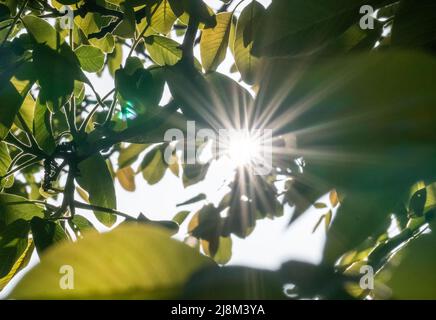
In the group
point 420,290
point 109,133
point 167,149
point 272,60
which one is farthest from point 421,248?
point 167,149

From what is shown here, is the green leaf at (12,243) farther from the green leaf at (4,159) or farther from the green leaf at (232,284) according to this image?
the green leaf at (232,284)

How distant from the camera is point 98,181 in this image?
1.34 m

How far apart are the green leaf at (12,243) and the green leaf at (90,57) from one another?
1.46 ft

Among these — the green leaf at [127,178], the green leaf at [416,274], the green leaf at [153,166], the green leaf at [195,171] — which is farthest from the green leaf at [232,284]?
the green leaf at [127,178]

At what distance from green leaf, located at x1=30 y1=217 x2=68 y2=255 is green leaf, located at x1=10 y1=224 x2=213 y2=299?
75 cm

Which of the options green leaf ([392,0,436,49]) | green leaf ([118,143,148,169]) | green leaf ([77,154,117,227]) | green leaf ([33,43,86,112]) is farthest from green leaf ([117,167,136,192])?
→ green leaf ([392,0,436,49])

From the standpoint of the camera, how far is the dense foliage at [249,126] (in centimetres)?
40

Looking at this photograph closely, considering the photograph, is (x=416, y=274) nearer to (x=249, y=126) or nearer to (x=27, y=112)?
(x=249, y=126)

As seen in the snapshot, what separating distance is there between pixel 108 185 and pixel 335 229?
0.95 m

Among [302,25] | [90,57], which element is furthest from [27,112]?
[302,25]
